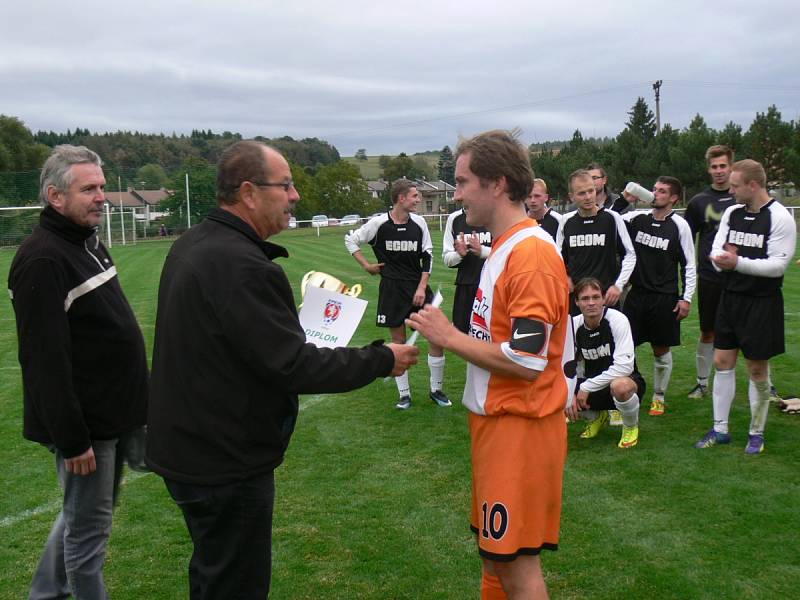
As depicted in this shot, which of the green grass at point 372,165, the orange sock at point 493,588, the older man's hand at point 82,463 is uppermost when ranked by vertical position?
the green grass at point 372,165

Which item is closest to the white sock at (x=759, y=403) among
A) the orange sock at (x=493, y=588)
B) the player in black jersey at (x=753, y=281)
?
the player in black jersey at (x=753, y=281)

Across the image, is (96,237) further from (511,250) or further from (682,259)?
(682,259)

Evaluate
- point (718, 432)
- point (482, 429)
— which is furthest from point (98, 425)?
point (718, 432)

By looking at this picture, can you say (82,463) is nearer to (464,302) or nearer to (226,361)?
(226,361)

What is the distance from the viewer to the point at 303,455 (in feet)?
20.6

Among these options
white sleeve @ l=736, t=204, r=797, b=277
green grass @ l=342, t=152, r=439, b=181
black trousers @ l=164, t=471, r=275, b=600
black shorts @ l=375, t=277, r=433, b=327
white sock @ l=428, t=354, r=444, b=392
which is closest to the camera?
black trousers @ l=164, t=471, r=275, b=600

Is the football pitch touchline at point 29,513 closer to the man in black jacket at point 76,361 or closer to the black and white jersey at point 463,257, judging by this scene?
the man in black jacket at point 76,361

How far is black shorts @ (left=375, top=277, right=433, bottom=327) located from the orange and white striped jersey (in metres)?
4.89

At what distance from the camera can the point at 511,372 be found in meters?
2.69

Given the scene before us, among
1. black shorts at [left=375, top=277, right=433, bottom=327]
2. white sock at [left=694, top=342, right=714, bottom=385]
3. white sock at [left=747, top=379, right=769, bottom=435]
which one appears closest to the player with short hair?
white sock at [left=747, top=379, right=769, bottom=435]

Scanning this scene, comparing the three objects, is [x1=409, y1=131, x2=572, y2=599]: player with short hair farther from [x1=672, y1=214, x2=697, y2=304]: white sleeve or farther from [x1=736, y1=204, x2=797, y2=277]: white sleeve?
[x1=672, y1=214, x2=697, y2=304]: white sleeve

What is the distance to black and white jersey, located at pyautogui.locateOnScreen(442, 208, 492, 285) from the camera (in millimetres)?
7410

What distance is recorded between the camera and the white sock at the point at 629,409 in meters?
6.17

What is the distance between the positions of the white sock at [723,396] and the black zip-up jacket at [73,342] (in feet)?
15.6
